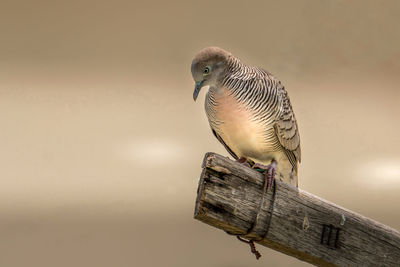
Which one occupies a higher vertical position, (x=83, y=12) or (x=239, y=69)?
(x=83, y=12)

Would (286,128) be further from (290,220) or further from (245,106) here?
(290,220)

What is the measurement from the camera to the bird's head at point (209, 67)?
240cm

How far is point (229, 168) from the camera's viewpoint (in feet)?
6.35

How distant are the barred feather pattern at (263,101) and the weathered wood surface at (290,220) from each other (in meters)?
0.47

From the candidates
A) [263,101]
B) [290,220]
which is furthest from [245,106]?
[290,220]

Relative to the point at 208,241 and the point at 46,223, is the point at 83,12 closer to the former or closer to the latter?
the point at 46,223

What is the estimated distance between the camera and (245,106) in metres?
2.49

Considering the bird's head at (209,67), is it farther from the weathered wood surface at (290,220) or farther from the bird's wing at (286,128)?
the weathered wood surface at (290,220)

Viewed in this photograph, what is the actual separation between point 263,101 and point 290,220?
0.63 meters

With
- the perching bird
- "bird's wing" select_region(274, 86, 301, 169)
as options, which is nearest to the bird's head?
the perching bird

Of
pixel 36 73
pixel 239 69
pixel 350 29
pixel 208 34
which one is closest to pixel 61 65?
pixel 36 73

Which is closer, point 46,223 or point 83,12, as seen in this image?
point 83,12

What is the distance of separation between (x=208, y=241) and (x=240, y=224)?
2.21 meters

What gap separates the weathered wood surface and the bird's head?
557mm
